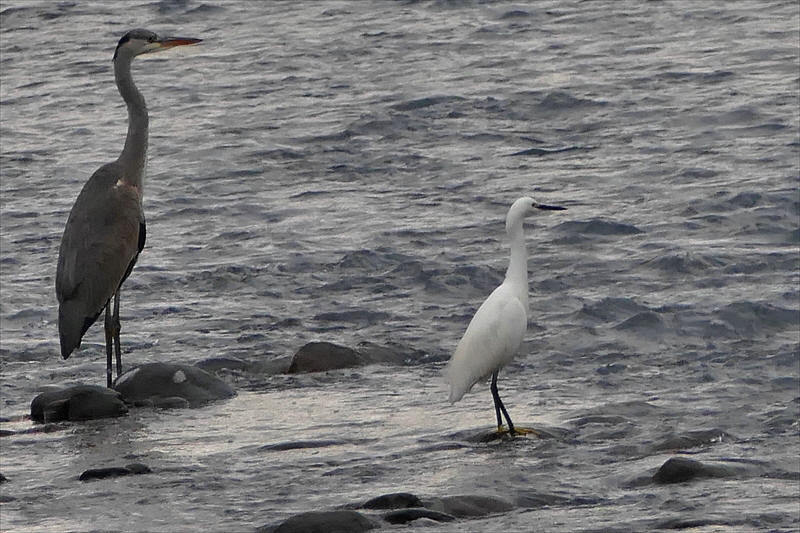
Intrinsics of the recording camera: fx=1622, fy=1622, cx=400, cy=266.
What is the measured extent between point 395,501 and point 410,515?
0.24m

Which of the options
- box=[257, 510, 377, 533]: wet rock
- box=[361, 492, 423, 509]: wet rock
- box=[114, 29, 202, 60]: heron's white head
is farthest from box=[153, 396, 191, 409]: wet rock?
box=[114, 29, 202, 60]: heron's white head

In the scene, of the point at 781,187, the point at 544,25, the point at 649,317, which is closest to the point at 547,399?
the point at 649,317

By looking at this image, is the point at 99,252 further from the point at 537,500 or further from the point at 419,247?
the point at 537,500

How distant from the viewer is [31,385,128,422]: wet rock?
10453 mm

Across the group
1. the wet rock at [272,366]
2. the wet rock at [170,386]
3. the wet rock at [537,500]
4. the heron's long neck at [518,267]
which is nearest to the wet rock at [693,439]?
the wet rock at [537,500]

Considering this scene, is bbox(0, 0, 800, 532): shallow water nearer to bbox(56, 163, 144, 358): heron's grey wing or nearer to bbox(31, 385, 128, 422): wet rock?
bbox(31, 385, 128, 422): wet rock

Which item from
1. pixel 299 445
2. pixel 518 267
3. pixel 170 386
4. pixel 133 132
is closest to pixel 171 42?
pixel 133 132

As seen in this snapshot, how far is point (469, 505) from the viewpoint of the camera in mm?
8102

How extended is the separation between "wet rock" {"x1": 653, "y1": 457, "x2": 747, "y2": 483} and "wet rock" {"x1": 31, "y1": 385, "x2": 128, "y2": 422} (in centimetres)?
381

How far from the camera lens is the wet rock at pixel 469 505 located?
317 inches

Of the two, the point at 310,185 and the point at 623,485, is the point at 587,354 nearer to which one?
the point at 623,485

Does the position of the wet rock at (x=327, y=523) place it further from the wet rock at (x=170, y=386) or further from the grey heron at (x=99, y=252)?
the grey heron at (x=99, y=252)

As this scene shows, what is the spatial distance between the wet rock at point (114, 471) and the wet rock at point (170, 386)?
168 cm

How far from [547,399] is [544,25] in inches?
541
